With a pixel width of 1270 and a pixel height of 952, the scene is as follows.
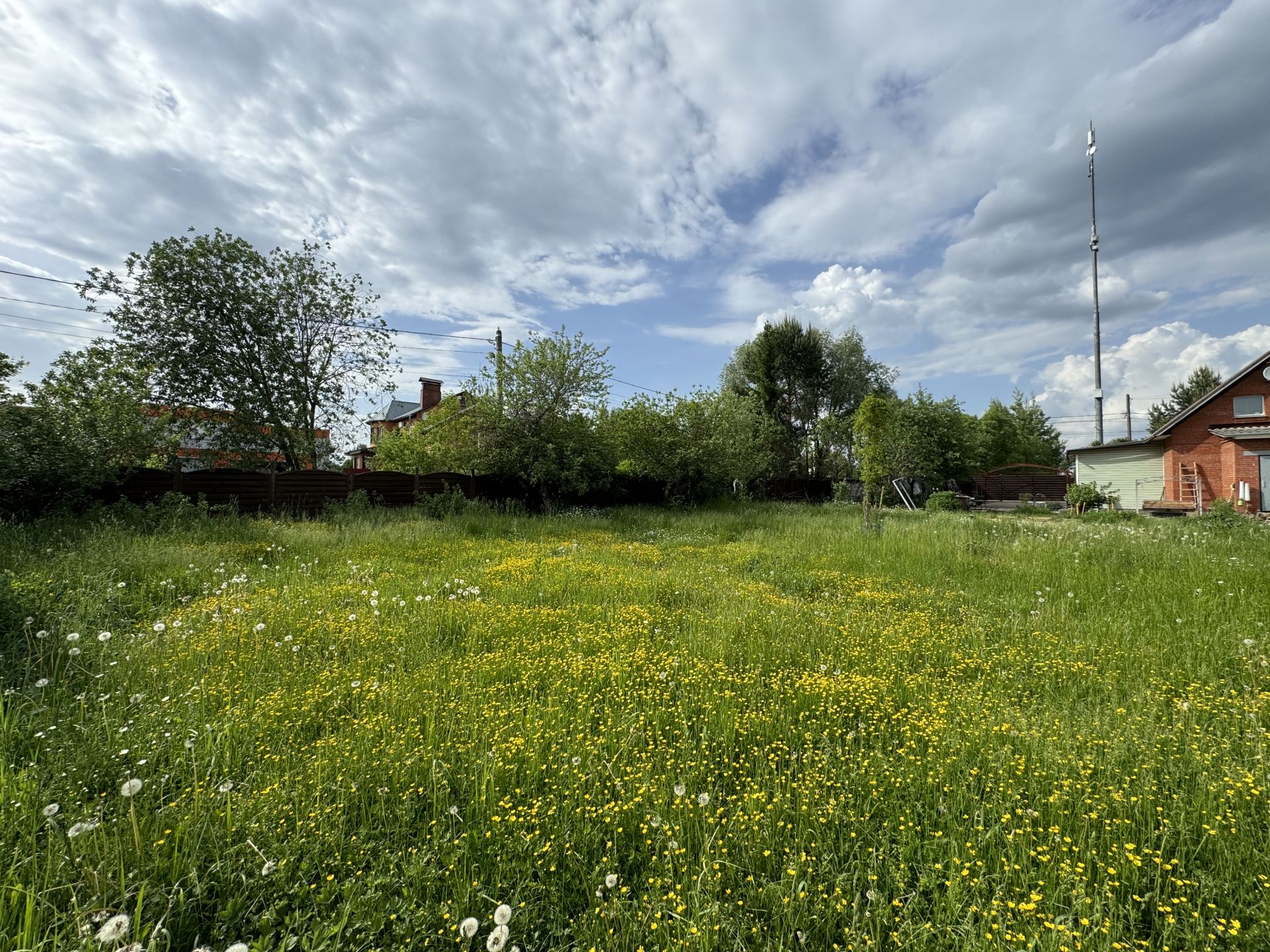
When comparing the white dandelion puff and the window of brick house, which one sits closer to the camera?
the white dandelion puff

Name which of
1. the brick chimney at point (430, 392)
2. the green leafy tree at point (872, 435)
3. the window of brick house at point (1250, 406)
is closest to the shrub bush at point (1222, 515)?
the green leafy tree at point (872, 435)

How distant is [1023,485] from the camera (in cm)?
3056

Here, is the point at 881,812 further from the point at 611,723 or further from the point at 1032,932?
the point at 611,723

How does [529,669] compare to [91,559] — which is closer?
[529,669]

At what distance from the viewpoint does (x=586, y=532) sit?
11.4 m

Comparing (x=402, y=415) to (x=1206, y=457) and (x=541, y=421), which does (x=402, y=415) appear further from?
(x=1206, y=457)

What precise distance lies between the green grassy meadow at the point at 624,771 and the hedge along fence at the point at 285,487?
25.3ft

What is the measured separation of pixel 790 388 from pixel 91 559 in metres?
30.0

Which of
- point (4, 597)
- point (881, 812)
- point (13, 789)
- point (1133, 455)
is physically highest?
point (1133, 455)

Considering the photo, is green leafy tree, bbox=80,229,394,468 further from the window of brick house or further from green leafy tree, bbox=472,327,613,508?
the window of brick house

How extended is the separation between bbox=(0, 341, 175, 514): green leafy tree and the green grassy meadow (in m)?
5.48

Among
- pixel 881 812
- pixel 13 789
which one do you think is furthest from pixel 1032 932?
pixel 13 789

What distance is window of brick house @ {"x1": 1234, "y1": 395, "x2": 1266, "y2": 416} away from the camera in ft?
64.4

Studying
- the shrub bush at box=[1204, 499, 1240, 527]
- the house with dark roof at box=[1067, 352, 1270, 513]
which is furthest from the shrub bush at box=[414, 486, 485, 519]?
the house with dark roof at box=[1067, 352, 1270, 513]
